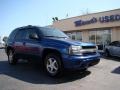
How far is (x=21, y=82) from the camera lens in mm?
6340

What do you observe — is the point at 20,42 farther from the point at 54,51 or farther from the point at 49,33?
the point at 54,51

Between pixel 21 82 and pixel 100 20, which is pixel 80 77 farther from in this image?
pixel 100 20

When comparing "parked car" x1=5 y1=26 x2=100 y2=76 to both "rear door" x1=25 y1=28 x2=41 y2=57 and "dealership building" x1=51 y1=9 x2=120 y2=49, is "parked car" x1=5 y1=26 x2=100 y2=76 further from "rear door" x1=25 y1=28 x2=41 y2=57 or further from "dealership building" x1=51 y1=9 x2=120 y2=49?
"dealership building" x1=51 y1=9 x2=120 y2=49

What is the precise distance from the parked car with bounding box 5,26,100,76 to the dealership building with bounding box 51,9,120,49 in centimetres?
1312

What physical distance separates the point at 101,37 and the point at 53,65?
16.3m

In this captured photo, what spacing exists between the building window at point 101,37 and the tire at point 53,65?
15398 millimetres

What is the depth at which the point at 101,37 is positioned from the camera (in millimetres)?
22281

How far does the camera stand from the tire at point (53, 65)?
6705 mm

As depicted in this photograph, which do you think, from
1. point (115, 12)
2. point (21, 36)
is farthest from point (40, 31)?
point (115, 12)

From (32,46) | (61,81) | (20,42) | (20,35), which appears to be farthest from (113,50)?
(61,81)

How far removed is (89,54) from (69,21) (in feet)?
62.6

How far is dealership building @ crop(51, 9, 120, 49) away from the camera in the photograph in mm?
20131

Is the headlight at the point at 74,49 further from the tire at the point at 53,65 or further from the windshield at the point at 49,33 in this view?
the windshield at the point at 49,33

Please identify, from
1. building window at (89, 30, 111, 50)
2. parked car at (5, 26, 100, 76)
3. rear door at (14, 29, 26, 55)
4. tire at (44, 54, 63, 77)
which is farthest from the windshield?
building window at (89, 30, 111, 50)
